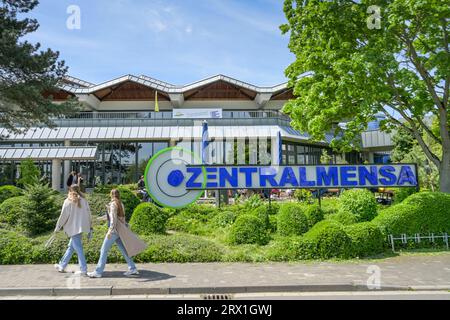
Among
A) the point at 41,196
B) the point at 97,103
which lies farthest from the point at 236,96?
the point at 41,196

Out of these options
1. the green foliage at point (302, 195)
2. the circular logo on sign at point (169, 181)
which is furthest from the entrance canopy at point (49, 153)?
the green foliage at point (302, 195)

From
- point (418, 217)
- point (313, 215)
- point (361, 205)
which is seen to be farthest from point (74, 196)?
point (418, 217)

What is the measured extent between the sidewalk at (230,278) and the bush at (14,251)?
1.19ft

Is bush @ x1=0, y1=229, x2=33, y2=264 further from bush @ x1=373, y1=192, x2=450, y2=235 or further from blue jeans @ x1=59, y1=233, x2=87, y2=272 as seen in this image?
bush @ x1=373, y1=192, x2=450, y2=235

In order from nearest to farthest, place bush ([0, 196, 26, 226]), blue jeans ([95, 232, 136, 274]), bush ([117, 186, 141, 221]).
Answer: blue jeans ([95, 232, 136, 274])
bush ([0, 196, 26, 226])
bush ([117, 186, 141, 221])

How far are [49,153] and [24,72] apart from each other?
13.4 m

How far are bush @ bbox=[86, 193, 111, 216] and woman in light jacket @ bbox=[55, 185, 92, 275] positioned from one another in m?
5.82

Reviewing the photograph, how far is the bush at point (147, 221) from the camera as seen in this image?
1116 centimetres

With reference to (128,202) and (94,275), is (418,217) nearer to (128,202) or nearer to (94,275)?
(94,275)

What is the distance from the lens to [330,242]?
9.28m

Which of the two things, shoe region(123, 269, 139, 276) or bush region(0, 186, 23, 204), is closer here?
shoe region(123, 269, 139, 276)

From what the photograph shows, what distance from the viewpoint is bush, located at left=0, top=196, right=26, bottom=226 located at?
41.9 feet

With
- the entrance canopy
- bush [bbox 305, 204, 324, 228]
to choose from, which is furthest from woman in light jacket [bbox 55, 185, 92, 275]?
the entrance canopy

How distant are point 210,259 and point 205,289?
8.02 ft
